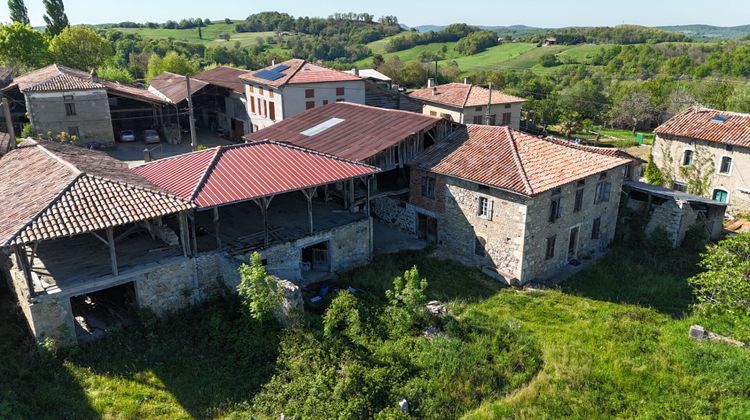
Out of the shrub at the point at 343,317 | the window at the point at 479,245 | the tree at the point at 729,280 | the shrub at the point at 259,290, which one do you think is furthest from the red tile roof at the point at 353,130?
the tree at the point at 729,280

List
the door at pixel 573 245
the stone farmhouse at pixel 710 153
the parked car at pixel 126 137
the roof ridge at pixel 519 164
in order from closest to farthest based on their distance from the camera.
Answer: the roof ridge at pixel 519 164, the door at pixel 573 245, the stone farmhouse at pixel 710 153, the parked car at pixel 126 137

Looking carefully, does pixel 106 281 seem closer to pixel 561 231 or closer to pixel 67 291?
pixel 67 291

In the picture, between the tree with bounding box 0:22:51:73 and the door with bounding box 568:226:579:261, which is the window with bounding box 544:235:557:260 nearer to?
the door with bounding box 568:226:579:261

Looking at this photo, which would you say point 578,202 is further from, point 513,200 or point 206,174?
point 206,174

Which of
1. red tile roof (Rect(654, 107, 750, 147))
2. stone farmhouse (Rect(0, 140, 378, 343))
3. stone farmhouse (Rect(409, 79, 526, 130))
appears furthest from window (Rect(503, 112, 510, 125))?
stone farmhouse (Rect(0, 140, 378, 343))

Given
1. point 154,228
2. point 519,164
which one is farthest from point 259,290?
point 519,164

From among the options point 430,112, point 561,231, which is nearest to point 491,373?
point 561,231

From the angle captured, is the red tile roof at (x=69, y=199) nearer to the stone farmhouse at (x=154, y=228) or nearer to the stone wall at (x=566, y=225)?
the stone farmhouse at (x=154, y=228)
